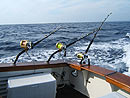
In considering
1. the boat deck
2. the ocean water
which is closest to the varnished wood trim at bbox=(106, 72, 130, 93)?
the boat deck

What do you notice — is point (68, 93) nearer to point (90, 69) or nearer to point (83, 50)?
point (90, 69)

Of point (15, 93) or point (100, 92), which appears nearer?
point (15, 93)

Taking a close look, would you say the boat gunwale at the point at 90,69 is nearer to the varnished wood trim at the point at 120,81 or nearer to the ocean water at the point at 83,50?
the varnished wood trim at the point at 120,81

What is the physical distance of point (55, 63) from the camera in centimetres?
217

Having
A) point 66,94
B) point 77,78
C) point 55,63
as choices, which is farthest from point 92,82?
point 55,63

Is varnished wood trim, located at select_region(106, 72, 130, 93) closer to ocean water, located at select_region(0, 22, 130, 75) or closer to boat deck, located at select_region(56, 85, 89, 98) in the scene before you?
boat deck, located at select_region(56, 85, 89, 98)

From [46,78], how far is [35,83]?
18cm

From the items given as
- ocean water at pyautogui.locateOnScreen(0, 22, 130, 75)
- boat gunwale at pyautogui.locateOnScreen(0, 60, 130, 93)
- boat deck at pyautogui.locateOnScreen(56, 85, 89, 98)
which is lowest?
ocean water at pyautogui.locateOnScreen(0, 22, 130, 75)

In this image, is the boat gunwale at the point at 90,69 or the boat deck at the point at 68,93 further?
the boat deck at the point at 68,93

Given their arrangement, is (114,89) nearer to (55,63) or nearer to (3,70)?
(55,63)

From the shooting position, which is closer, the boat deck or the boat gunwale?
the boat gunwale

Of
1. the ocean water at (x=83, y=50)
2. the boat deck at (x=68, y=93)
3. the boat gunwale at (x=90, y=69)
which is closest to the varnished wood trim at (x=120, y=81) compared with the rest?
the boat gunwale at (x=90, y=69)

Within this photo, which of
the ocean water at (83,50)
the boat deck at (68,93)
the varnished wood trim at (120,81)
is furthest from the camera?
the ocean water at (83,50)

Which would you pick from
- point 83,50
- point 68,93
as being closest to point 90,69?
point 68,93
